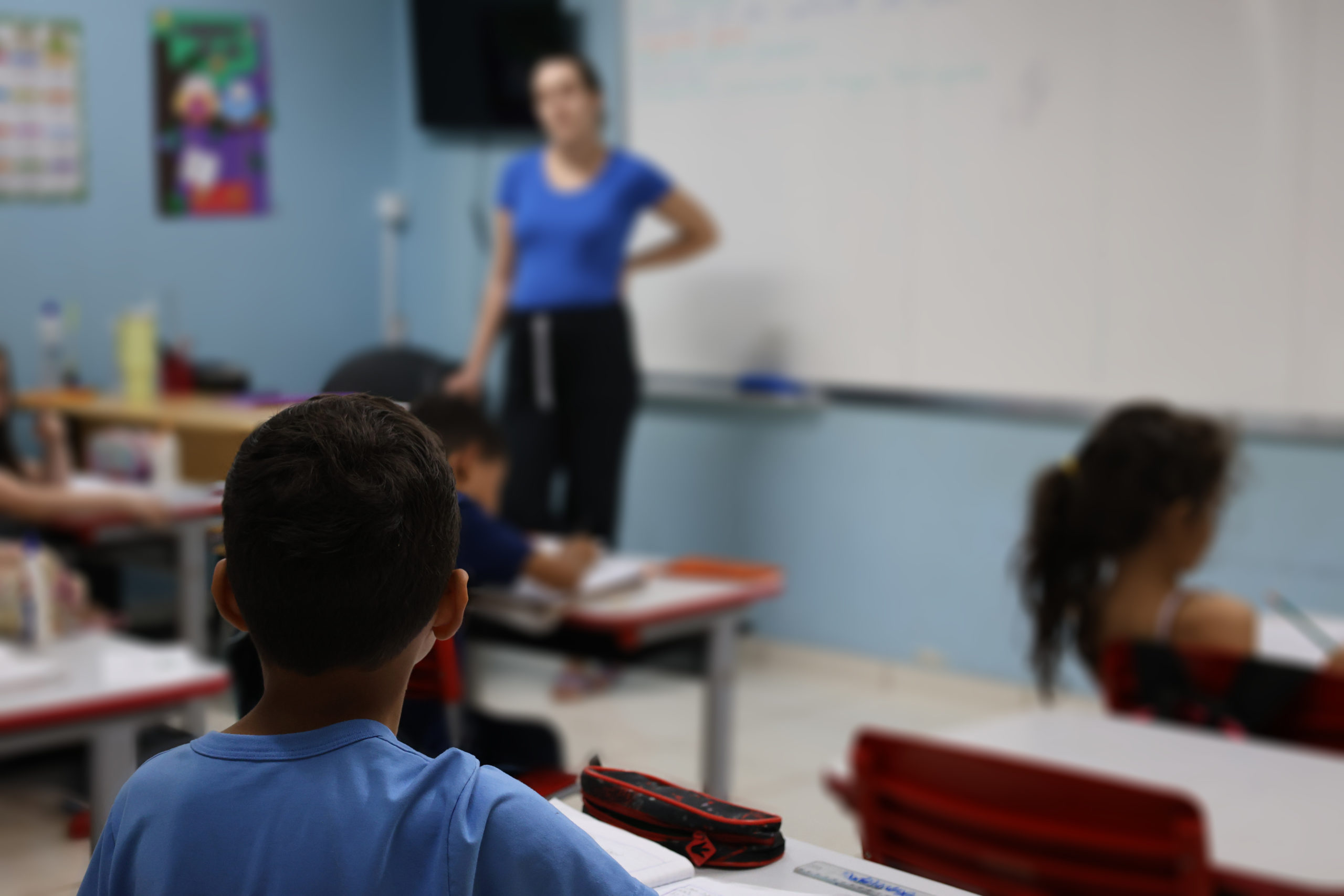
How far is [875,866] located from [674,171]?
386 centimetres

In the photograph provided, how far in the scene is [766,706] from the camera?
394cm

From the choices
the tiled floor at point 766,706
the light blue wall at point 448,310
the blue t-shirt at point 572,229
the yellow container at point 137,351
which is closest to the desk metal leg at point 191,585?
the light blue wall at point 448,310

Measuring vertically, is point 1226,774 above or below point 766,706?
above

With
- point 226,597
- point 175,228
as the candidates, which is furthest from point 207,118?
point 226,597

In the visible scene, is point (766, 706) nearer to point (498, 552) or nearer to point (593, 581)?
point (593, 581)

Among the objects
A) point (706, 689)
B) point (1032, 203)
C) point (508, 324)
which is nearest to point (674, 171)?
point (508, 324)

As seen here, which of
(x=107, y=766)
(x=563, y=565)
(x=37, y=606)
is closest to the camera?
(x=107, y=766)

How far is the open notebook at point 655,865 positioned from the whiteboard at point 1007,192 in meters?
2.90

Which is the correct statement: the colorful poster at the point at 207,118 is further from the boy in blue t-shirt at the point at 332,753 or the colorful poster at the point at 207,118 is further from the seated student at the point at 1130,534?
the boy in blue t-shirt at the point at 332,753

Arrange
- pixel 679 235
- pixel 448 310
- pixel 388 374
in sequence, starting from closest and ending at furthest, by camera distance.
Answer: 1. pixel 388 374
2. pixel 679 235
3. pixel 448 310

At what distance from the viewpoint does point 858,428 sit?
13.5ft

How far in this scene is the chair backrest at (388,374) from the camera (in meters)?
0.80

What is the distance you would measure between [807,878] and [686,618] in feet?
5.76

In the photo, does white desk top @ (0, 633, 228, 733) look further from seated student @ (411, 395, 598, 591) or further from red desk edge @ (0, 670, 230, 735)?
seated student @ (411, 395, 598, 591)
